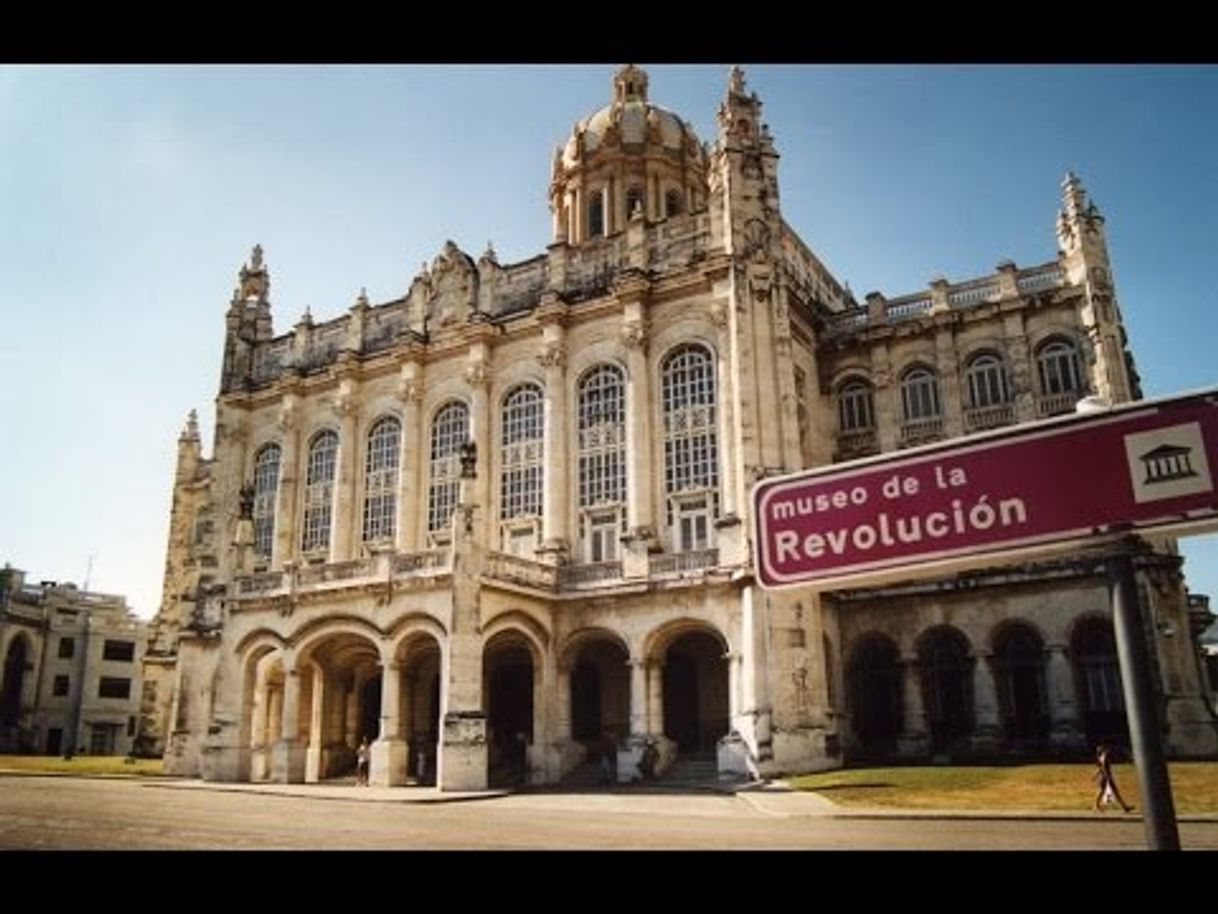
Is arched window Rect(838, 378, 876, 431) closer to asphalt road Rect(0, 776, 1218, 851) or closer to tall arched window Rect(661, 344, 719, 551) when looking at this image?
tall arched window Rect(661, 344, 719, 551)

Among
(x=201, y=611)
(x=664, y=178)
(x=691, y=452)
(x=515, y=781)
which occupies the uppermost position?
(x=664, y=178)

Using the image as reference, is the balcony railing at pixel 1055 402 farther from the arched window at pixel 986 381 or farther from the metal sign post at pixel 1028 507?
the metal sign post at pixel 1028 507

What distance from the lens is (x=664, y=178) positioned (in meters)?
48.1

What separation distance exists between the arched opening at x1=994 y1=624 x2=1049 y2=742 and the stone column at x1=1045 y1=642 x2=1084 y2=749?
45 cm

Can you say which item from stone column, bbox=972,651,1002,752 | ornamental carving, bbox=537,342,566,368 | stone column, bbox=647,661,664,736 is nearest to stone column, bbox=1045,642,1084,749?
stone column, bbox=972,651,1002,752

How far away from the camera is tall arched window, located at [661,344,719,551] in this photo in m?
33.3

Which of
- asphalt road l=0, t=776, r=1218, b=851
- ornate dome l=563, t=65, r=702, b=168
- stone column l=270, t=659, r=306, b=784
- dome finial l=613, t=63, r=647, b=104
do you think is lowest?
asphalt road l=0, t=776, r=1218, b=851

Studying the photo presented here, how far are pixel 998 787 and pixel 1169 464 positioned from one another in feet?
71.0

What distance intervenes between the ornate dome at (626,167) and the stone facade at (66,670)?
4433 cm

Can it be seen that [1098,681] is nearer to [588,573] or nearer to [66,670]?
[588,573]

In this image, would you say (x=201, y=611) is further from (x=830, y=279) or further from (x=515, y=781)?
(x=830, y=279)

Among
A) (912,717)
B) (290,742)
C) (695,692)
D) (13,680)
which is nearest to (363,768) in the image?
(290,742)
